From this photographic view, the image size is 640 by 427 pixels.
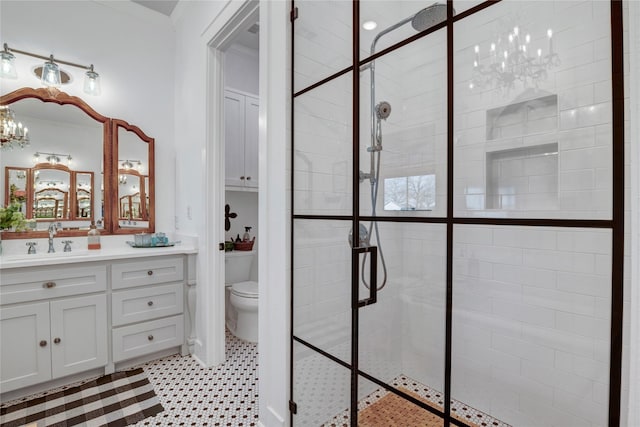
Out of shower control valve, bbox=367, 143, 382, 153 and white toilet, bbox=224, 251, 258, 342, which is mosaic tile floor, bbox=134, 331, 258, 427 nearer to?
white toilet, bbox=224, 251, 258, 342

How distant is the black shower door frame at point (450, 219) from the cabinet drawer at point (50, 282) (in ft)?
4.71

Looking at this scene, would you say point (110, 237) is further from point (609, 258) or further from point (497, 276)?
point (609, 258)

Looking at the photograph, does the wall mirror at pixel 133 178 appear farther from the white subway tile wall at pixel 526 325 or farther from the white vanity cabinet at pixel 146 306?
the white subway tile wall at pixel 526 325

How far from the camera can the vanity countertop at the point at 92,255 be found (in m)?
1.80

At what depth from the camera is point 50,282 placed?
188cm

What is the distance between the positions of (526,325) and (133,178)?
9.25 feet

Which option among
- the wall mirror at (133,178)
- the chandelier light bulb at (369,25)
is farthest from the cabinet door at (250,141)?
the chandelier light bulb at (369,25)

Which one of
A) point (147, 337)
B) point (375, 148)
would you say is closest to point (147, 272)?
point (147, 337)

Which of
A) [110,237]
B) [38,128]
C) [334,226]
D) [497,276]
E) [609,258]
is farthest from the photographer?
[110,237]

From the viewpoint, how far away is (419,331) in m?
1.04

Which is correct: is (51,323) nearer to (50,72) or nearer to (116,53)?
(50,72)

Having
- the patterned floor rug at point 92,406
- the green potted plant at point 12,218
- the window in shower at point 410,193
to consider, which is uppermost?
the window in shower at point 410,193

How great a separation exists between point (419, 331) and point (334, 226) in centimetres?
52

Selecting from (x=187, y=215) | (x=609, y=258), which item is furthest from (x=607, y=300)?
(x=187, y=215)
